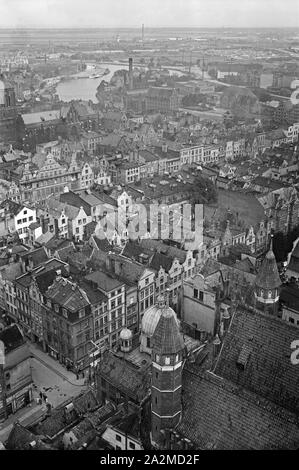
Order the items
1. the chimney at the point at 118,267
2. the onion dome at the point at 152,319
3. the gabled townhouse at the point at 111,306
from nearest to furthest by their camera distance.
Answer: the onion dome at the point at 152,319 < the gabled townhouse at the point at 111,306 < the chimney at the point at 118,267

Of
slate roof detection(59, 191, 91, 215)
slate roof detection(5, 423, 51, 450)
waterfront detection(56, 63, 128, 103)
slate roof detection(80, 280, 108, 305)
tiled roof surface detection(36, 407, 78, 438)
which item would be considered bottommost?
waterfront detection(56, 63, 128, 103)

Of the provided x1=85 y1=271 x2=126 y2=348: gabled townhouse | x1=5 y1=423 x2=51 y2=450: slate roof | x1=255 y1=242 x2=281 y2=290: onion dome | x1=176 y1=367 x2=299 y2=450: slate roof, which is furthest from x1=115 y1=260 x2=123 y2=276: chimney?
x1=176 y1=367 x2=299 y2=450: slate roof

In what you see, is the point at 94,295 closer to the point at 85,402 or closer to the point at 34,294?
the point at 34,294

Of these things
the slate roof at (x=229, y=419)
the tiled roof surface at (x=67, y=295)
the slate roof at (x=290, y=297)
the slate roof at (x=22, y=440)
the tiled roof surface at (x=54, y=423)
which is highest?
the slate roof at (x=229, y=419)

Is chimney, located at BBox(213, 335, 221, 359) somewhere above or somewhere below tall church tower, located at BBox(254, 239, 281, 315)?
below

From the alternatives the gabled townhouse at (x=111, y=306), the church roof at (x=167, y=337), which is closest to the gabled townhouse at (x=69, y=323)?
the gabled townhouse at (x=111, y=306)

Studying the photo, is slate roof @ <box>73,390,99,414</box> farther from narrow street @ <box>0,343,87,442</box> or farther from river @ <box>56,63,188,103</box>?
river @ <box>56,63,188,103</box>

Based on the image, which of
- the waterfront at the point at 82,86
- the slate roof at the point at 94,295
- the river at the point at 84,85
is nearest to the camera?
the slate roof at the point at 94,295

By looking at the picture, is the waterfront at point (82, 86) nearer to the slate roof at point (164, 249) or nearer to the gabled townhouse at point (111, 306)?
the slate roof at point (164, 249)
